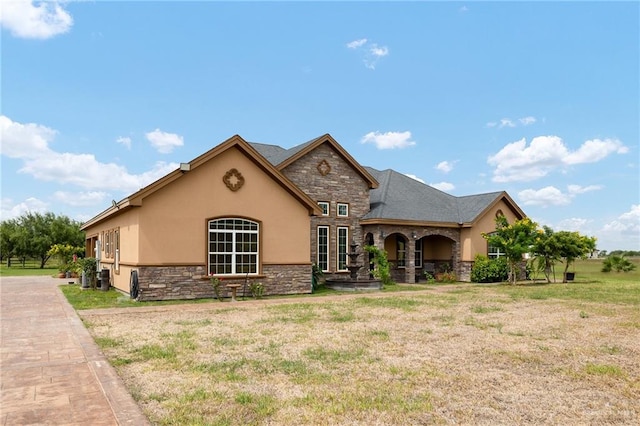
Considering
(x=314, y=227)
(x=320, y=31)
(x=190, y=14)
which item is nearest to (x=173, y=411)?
(x=190, y=14)

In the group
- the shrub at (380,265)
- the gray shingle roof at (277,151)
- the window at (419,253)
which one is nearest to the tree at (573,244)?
the window at (419,253)

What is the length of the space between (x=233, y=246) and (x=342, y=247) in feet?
24.7

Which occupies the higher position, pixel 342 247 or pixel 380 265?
pixel 342 247

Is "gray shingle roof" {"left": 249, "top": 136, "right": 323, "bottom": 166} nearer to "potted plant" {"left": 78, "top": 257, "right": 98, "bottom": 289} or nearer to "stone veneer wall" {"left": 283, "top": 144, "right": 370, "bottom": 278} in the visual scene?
"stone veneer wall" {"left": 283, "top": 144, "right": 370, "bottom": 278}

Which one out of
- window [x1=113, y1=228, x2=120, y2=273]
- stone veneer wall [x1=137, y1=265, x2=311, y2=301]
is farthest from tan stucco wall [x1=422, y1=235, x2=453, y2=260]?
window [x1=113, y1=228, x2=120, y2=273]

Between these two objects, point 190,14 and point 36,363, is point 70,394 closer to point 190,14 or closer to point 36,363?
point 36,363

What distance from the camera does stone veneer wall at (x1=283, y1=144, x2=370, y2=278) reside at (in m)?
22.5

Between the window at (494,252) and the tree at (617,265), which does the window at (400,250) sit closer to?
the window at (494,252)

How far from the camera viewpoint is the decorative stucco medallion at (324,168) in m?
23.0

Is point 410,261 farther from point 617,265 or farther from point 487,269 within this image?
point 617,265

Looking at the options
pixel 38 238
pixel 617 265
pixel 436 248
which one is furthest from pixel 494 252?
pixel 38 238

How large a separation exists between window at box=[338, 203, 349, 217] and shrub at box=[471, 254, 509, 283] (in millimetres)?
7729

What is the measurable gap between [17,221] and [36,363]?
55368 millimetres

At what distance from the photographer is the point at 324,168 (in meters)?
23.2
